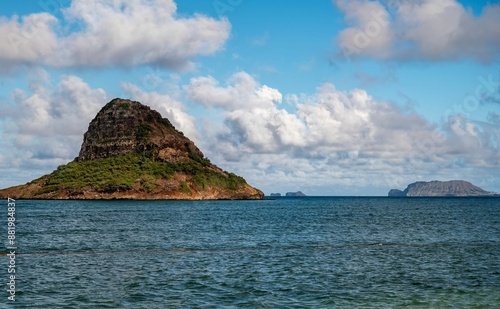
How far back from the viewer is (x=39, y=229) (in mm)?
88812

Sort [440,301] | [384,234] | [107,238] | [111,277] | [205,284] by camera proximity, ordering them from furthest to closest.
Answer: [384,234]
[107,238]
[111,277]
[205,284]
[440,301]

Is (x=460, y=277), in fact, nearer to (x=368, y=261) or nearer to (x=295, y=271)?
(x=368, y=261)

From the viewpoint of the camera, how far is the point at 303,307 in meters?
31.9

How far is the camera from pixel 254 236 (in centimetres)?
8000

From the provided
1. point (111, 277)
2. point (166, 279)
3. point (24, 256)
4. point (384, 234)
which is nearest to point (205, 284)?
point (166, 279)

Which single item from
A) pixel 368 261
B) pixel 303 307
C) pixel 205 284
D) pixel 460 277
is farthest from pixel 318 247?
pixel 303 307

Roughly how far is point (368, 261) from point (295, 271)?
11.0 m

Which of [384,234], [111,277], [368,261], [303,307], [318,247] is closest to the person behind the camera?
[303,307]

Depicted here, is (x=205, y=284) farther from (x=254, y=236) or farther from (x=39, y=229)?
(x=39, y=229)

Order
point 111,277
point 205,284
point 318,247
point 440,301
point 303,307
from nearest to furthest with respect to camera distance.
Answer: point 303,307
point 440,301
point 205,284
point 111,277
point 318,247

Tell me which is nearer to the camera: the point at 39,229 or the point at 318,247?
the point at 318,247

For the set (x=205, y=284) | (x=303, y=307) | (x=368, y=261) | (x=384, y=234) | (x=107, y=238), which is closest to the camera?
(x=303, y=307)

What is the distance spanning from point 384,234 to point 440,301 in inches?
2091

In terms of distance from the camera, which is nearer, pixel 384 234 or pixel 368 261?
pixel 368 261
